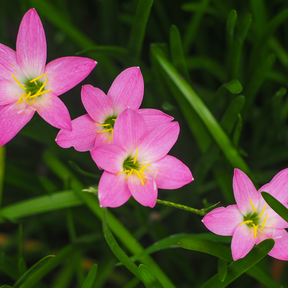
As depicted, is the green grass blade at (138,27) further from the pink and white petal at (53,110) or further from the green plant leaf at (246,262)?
the green plant leaf at (246,262)

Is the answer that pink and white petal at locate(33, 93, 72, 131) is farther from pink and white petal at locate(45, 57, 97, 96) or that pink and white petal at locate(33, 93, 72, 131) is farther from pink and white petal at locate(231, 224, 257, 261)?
pink and white petal at locate(231, 224, 257, 261)

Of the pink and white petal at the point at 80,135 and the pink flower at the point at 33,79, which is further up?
the pink flower at the point at 33,79

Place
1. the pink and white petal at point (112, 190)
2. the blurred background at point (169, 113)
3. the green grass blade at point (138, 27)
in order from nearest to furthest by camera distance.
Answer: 1. the pink and white petal at point (112, 190)
2. the green grass blade at point (138, 27)
3. the blurred background at point (169, 113)

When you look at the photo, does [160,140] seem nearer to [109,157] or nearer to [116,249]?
Result: [109,157]

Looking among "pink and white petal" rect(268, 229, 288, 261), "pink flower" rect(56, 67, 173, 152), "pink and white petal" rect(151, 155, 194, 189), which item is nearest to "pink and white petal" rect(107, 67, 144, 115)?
"pink flower" rect(56, 67, 173, 152)

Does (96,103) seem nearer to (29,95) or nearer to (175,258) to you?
(29,95)

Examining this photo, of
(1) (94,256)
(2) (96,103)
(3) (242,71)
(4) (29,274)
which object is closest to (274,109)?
(3) (242,71)

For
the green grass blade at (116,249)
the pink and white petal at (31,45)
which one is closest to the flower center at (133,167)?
the green grass blade at (116,249)
